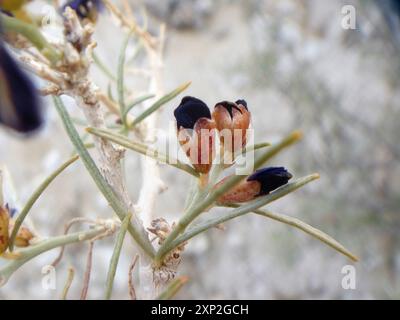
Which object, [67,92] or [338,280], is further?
[338,280]

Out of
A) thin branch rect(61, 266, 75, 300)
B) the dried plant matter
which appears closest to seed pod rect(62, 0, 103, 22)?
the dried plant matter

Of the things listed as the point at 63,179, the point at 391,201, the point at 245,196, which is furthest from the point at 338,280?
the point at 245,196

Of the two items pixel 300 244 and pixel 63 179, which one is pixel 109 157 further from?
pixel 63 179

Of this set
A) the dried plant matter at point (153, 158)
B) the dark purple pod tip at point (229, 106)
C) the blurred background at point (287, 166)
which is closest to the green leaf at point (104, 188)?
the dried plant matter at point (153, 158)

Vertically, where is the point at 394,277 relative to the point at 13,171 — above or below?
below

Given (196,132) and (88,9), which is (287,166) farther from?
(196,132)

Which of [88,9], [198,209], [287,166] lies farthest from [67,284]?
[287,166]

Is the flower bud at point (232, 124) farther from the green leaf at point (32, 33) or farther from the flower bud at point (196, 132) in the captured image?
the green leaf at point (32, 33)
